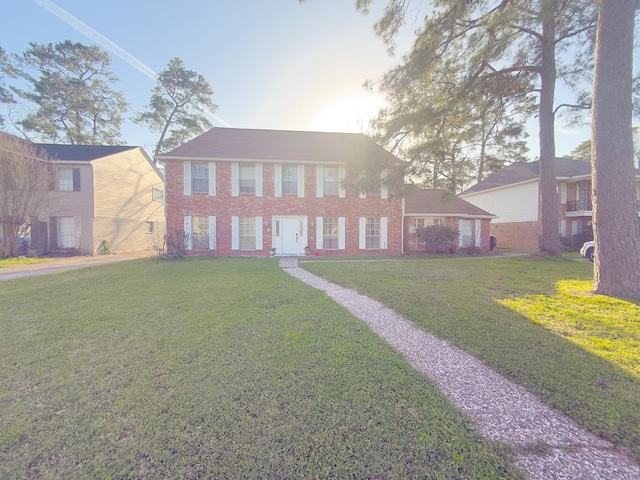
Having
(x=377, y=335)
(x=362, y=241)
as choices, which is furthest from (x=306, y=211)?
(x=377, y=335)

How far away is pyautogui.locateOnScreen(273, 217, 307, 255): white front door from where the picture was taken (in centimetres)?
1423

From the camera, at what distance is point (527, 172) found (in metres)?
19.6

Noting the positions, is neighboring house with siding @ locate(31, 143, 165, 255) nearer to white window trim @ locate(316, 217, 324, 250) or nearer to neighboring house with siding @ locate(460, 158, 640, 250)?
white window trim @ locate(316, 217, 324, 250)

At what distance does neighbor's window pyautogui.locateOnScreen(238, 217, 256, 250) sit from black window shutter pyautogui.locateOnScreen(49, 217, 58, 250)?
11291 mm

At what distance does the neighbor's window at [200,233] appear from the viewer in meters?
13.8

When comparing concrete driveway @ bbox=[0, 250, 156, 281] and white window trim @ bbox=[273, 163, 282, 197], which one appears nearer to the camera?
concrete driveway @ bbox=[0, 250, 156, 281]

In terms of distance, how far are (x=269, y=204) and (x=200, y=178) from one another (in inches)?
148

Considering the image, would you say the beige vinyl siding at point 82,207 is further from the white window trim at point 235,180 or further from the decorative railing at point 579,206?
the decorative railing at point 579,206

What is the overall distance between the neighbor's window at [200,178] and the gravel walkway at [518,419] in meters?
12.9

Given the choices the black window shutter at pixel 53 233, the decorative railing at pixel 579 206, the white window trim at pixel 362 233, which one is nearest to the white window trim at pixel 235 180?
the white window trim at pixel 362 233

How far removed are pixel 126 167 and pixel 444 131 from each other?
65.1 feet

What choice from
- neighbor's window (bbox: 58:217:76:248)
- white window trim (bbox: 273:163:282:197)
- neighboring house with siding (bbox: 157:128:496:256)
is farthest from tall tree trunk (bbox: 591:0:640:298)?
neighbor's window (bbox: 58:217:76:248)

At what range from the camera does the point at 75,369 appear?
2789 mm

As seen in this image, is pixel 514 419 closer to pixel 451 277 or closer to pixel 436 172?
pixel 451 277
